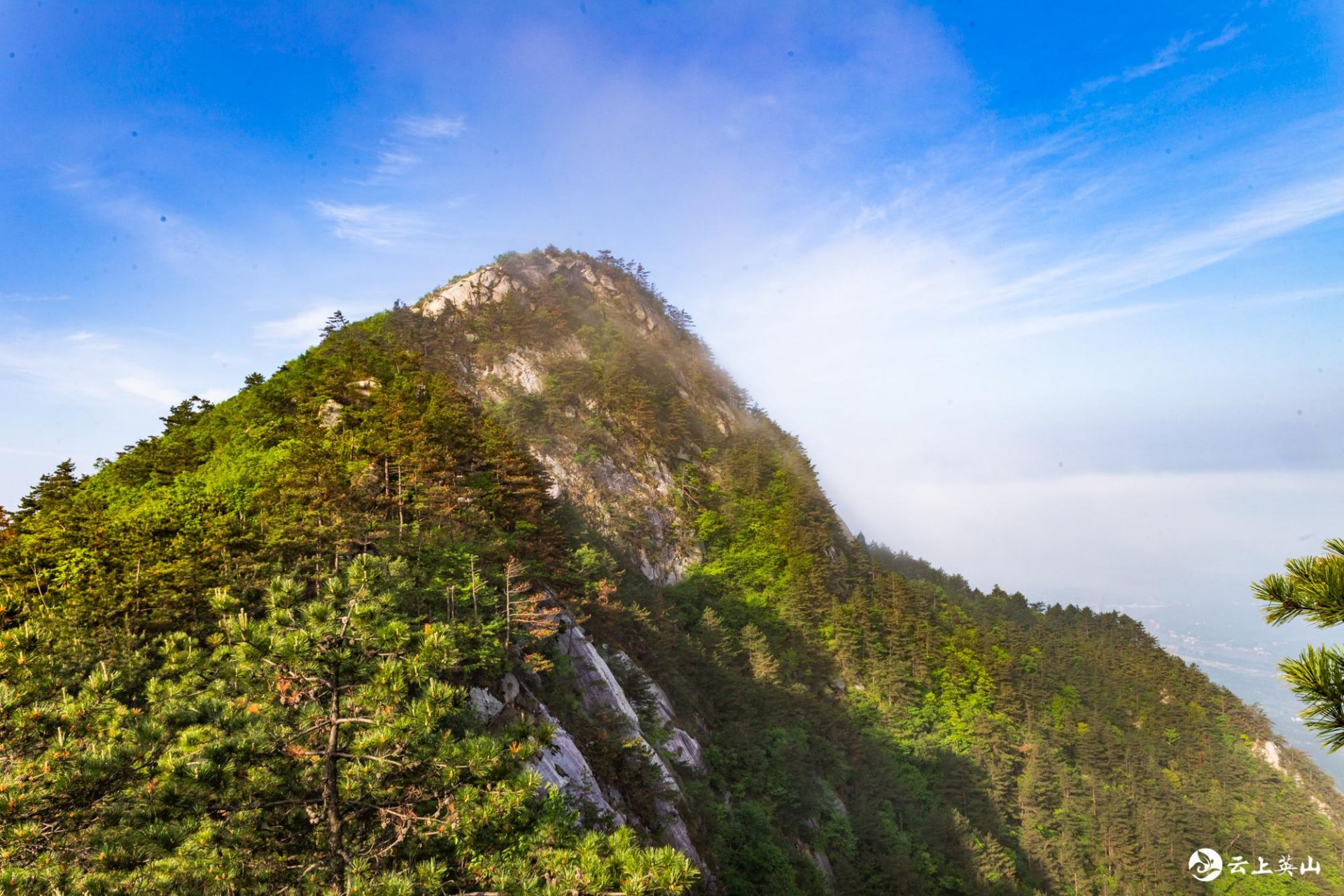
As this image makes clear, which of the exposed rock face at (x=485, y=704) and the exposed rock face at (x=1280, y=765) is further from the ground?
the exposed rock face at (x=485, y=704)

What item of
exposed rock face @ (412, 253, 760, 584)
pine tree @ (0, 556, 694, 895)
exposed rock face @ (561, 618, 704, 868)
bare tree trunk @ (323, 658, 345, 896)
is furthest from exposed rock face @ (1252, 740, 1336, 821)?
bare tree trunk @ (323, 658, 345, 896)

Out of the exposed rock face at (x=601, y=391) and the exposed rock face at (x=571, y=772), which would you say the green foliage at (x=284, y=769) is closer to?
the exposed rock face at (x=571, y=772)

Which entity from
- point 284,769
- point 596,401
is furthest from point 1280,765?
point 284,769

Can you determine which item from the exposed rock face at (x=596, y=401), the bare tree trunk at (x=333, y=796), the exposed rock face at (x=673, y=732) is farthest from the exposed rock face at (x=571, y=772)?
the exposed rock face at (x=596, y=401)

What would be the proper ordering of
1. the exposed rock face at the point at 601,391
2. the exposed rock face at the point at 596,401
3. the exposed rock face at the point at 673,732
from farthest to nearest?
1. the exposed rock face at the point at 601,391
2. the exposed rock face at the point at 596,401
3. the exposed rock face at the point at 673,732

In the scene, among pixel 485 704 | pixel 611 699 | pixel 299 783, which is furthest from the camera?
pixel 611 699

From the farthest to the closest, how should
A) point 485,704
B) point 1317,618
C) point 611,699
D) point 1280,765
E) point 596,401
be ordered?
point 1280,765 < point 596,401 < point 611,699 < point 485,704 < point 1317,618

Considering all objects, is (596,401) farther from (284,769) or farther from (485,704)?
(284,769)

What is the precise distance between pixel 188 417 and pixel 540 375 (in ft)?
83.6

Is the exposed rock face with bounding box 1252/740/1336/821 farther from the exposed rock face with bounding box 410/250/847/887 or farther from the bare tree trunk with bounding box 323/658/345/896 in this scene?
the bare tree trunk with bounding box 323/658/345/896

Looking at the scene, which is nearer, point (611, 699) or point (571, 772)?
point (571, 772)

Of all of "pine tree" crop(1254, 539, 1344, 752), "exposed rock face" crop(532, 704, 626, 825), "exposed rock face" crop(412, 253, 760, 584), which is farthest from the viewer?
"exposed rock face" crop(412, 253, 760, 584)

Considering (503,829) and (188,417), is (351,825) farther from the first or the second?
(188,417)

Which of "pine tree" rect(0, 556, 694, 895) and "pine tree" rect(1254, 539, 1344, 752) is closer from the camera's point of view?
"pine tree" rect(1254, 539, 1344, 752)
